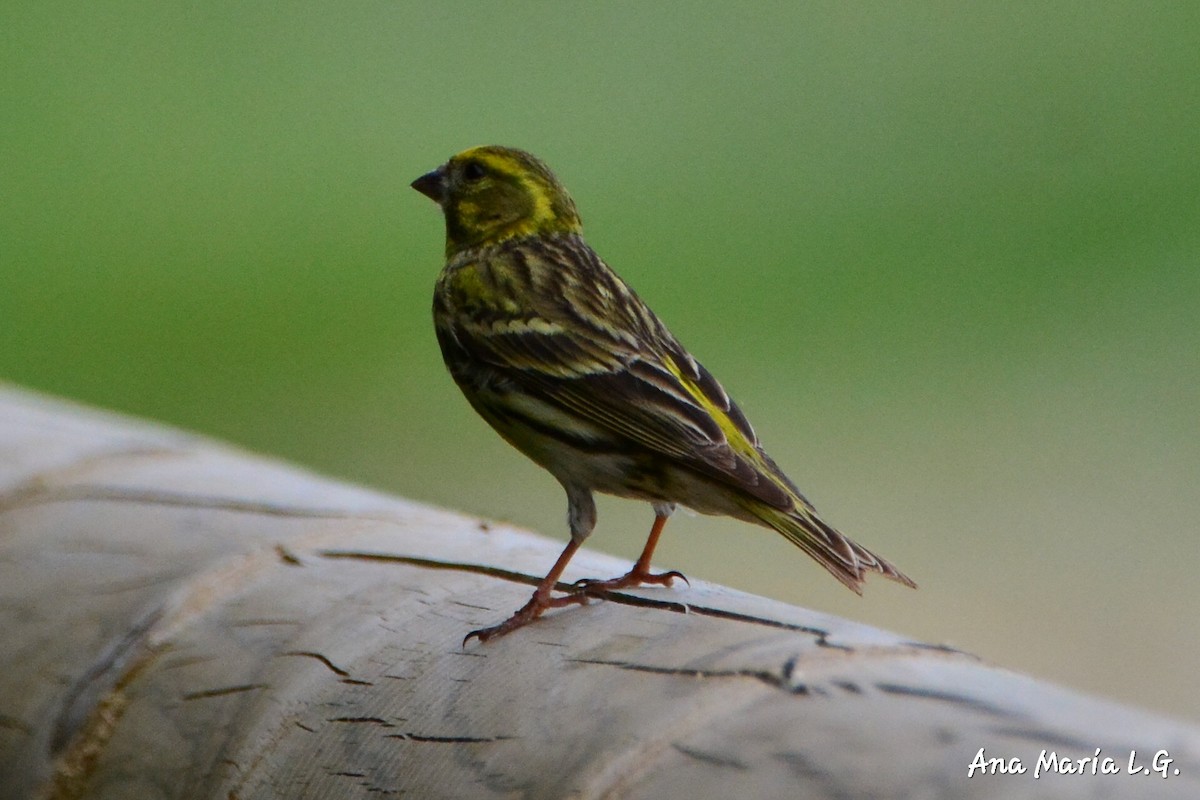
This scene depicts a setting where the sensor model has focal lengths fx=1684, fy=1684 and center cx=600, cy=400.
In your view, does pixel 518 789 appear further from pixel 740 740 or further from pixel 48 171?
pixel 48 171

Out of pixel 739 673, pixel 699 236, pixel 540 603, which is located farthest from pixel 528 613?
pixel 699 236

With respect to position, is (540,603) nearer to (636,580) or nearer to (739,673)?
(636,580)

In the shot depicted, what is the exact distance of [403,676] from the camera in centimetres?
227

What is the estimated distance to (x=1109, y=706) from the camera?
1.64m

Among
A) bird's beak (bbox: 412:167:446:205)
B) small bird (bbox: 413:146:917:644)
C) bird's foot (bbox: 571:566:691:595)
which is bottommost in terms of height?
bird's foot (bbox: 571:566:691:595)

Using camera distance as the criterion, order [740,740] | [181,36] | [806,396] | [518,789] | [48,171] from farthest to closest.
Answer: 1. [181,36]
2. [48,171]
3. [806,396]
4. [518,789]
5. [740,740]

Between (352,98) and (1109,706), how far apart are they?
9.05 metres

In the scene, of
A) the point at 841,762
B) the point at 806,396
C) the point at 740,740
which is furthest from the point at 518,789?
the point at 806,396

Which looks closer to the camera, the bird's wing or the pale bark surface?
the pale bark surface

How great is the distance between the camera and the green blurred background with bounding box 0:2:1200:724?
7.75m

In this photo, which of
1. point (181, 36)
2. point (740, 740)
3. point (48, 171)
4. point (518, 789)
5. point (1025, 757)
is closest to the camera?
point (1025, 757)

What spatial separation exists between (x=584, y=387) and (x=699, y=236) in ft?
20.5

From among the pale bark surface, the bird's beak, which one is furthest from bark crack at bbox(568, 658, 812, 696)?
the bird's beak

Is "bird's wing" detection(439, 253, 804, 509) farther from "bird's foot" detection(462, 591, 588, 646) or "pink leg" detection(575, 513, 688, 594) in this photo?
"bird's foot" detection(462, 591, 588, 646)
